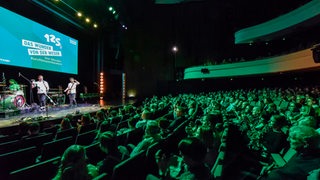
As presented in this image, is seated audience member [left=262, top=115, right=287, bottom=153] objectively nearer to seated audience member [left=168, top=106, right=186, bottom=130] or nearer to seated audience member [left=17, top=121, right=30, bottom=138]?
seated audience member [left=168, top=106, right=186, bottom=130]

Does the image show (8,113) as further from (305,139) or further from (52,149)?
(305,139)

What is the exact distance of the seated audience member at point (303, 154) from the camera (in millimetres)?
1747

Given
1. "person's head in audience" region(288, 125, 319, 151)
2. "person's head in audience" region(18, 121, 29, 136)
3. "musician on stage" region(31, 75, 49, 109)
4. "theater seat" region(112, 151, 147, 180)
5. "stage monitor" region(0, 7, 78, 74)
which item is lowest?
"theater seat" region(112, 151, 147, 180)

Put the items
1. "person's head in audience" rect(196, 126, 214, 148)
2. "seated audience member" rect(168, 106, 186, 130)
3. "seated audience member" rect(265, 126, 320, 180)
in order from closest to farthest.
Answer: "seated audience member" rect(265, 126, 320, 180) < "person's head in audience" rect(196, 126, 214, 148) < "seated audience member" rect(168, 106, 186, 130)

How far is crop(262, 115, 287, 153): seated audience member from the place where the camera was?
123 inches

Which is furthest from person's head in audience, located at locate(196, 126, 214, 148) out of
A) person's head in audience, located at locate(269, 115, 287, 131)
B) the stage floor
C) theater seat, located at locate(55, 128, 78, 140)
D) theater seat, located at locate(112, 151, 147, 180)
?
the stage floor

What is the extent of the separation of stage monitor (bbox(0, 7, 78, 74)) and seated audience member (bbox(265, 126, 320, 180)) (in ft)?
29.8

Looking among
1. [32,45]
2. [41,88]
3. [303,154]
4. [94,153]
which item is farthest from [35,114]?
[303,154]

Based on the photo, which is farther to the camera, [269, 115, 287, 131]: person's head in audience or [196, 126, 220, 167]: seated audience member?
[269, 115, 287, 131]: person's head in audience

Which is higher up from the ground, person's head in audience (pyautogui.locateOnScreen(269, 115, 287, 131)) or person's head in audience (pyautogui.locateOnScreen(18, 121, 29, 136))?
person's head in audience (pyautogui.locateOnScreen(269, 115, 287, 131))

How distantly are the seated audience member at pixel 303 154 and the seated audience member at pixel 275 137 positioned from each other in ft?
3.60

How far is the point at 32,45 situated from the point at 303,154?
34.6 ft

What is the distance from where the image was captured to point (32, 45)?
10.2m

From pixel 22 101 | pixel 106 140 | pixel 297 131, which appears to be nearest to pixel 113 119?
pixel 106 140
